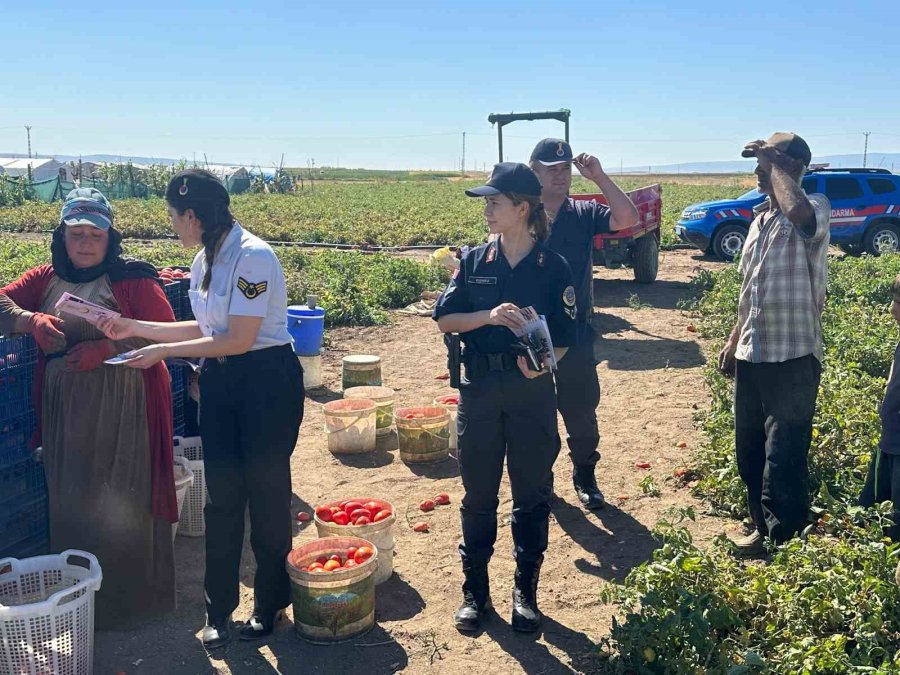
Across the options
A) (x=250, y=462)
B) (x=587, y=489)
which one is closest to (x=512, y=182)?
(x=250, y=462)

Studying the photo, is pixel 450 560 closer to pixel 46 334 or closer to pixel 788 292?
pixel 788 292

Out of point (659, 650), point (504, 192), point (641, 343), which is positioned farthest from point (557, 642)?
point (641, 343)

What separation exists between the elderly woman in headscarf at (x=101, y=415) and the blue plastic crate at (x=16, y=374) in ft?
0.30

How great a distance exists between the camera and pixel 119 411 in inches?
164

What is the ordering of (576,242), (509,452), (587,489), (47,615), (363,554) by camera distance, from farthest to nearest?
(587,489) → (576,242) → (363,554) → (509,452) → (47,615)

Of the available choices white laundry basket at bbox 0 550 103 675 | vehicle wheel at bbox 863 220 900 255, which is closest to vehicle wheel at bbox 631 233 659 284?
vehicle wheel at bbox 863 220 900 255

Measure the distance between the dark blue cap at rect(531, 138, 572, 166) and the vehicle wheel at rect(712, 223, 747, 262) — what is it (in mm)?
14110

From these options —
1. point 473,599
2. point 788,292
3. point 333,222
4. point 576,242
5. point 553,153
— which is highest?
point 553,153

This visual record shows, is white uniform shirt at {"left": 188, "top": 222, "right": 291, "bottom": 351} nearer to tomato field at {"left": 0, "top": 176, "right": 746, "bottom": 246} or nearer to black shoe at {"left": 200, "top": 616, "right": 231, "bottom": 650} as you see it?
black shoe at {"left": 200, "top": 616, "right": 231, "bottom": 650}

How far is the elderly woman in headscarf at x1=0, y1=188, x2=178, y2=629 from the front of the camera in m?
4.13

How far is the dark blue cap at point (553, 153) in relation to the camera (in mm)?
5062

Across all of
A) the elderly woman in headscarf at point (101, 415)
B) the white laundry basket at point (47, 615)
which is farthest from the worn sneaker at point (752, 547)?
the white laundry basket at point (47, 615)

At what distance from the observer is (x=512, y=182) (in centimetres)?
377

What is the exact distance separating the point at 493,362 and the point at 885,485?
1.96 metres
